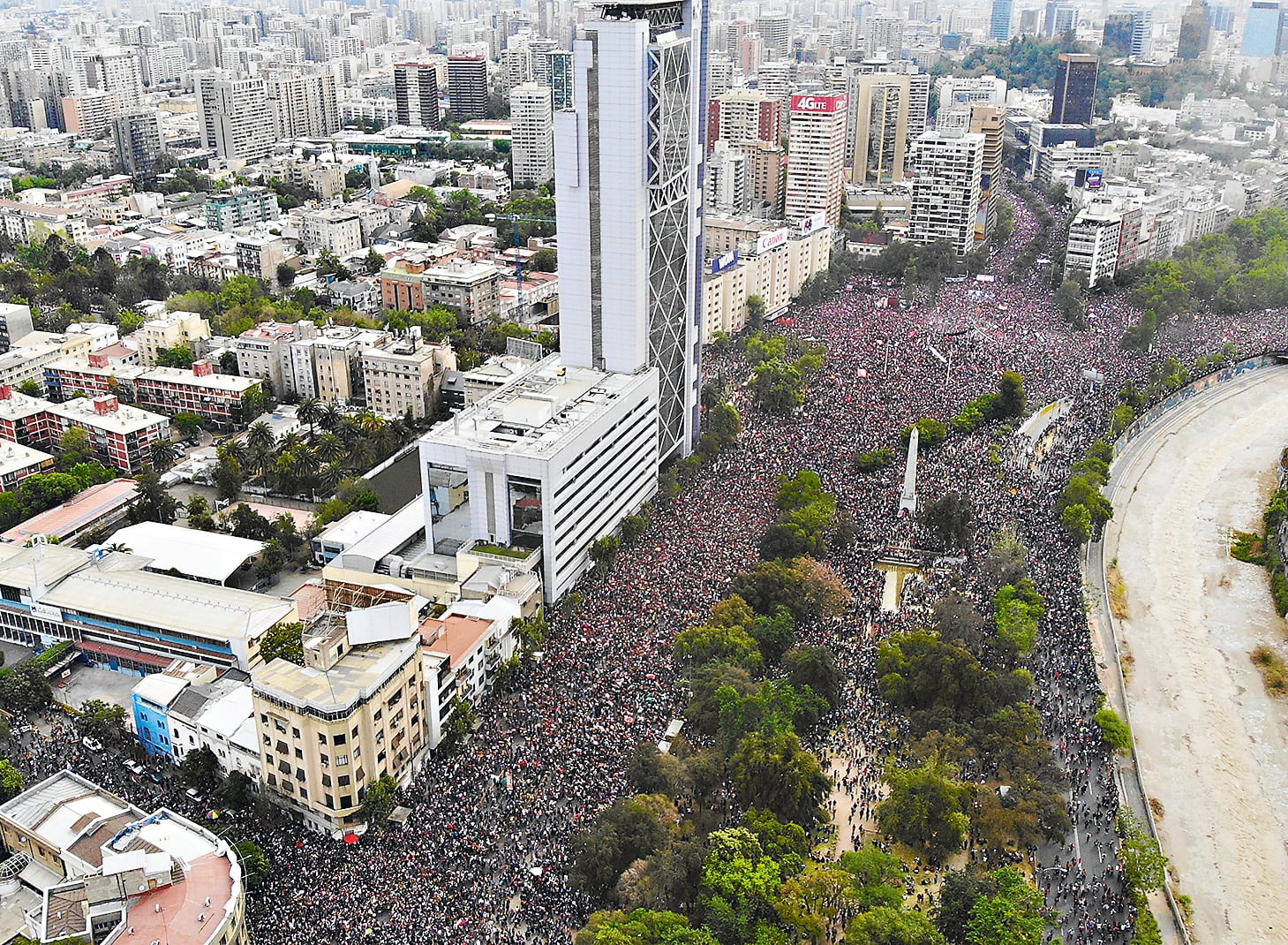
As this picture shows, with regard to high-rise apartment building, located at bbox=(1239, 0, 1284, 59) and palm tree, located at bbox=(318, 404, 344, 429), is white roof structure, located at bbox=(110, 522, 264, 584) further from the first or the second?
high-rise apartment building, located at bbox=(1239, 0, 1284, 59)

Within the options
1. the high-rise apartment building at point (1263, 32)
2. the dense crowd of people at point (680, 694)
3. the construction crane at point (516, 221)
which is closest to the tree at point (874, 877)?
the dense crowd of people at point (680, 694)

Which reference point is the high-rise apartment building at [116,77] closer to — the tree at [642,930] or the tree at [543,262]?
the tree at [543,262]

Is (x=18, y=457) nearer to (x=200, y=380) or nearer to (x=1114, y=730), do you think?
(x=200, y=380)

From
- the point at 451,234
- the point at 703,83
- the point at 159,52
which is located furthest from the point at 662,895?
the point at 159,52

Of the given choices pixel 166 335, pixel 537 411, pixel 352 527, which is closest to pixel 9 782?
pixel 352 527

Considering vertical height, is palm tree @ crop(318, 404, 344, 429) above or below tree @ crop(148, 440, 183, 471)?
above

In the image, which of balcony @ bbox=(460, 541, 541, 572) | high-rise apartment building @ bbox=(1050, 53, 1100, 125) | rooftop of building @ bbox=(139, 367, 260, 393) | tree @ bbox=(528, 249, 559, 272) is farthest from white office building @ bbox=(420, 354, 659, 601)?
high-rise apartment building @ bbox=(1050, 53, 1100, 125)
